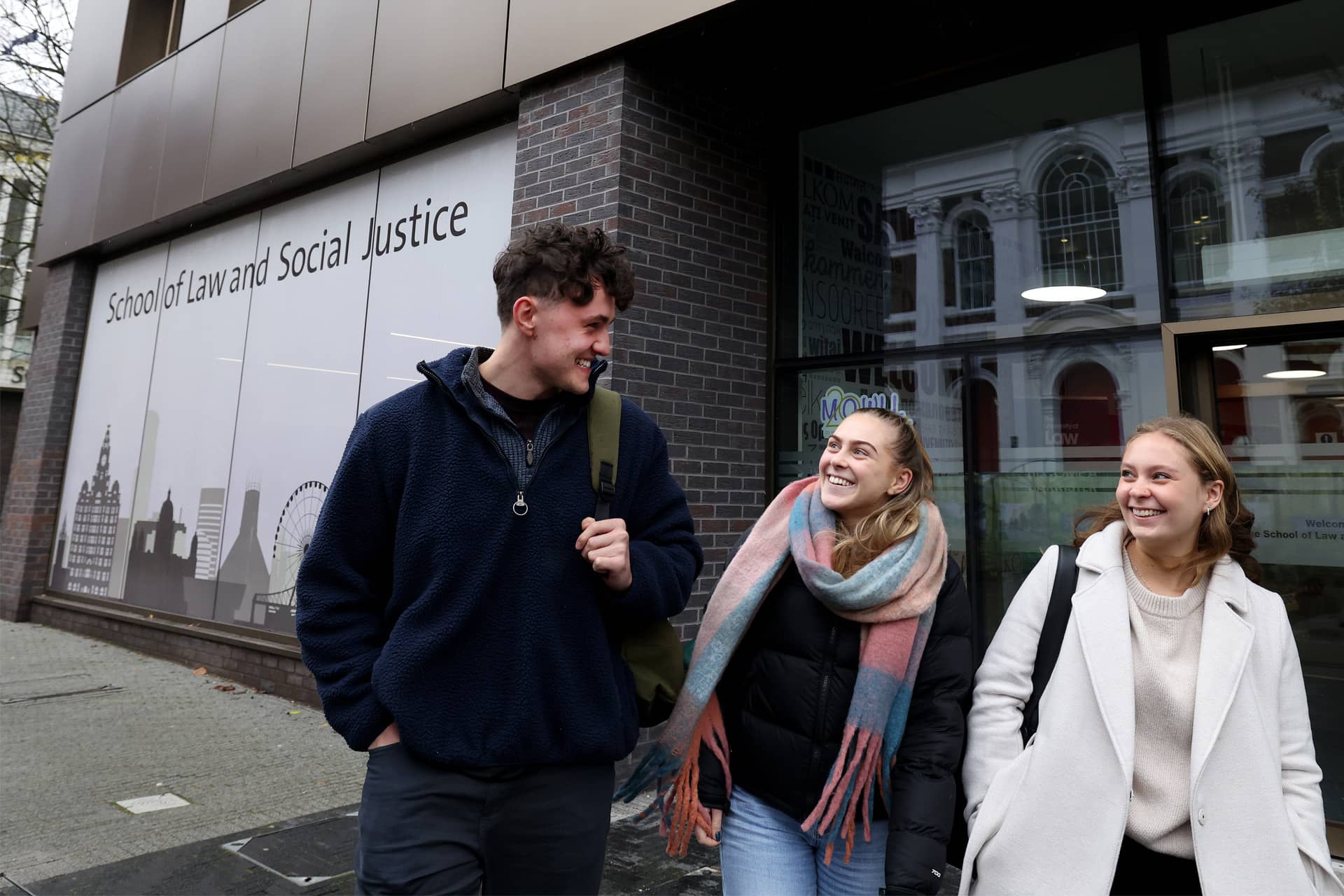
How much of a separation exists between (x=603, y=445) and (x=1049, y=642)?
4.16 ft

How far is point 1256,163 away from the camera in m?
4.64

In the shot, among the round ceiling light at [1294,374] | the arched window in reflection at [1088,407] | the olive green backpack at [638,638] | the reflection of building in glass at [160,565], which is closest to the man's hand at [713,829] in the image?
the olive green backpack at [638,638]

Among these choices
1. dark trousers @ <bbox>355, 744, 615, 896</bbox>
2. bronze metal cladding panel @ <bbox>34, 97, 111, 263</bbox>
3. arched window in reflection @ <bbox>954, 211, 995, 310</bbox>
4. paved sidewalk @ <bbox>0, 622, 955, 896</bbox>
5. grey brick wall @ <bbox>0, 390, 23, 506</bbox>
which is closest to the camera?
dark trousers @ <bbox>355, 744, 615, 896</bbox>

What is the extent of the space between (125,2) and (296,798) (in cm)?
1072

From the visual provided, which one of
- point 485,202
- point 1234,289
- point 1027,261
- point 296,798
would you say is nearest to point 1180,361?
point 1234,289

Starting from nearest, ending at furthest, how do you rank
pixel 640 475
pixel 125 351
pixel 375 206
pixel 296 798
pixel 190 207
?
pixel 640 475, pixel 296 798, pixel 375 206, pixel 190 207, pixel 125 351

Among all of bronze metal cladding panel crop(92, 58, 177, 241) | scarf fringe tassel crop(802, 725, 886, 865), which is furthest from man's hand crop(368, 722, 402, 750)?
bronze metal cladding panel crop(92, 58, 177, 241)

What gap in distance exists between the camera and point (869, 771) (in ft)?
7.30

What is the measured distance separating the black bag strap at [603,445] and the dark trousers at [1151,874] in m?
1.46

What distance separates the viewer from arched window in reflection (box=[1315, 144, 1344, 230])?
4.38 meters

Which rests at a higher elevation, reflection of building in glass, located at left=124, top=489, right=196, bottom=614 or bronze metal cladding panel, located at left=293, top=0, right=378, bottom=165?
bronze metal cladding panel, located at left=293, top=0, right=378, bottom=165

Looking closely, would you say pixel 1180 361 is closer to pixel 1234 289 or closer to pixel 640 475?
pixel 1234 289

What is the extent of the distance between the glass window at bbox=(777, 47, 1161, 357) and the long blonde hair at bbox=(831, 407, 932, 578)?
3.03 m

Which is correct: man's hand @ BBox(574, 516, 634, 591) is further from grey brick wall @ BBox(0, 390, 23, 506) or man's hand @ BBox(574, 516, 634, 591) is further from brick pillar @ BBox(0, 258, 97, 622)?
grey brick wall @ BBox(0, 390, 23, 506)
